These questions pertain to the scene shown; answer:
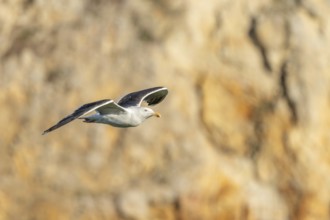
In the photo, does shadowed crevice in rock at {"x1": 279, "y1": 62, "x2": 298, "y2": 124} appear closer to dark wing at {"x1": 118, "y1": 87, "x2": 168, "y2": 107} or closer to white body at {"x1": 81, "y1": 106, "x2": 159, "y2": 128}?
dark wing at {"x1": 118, "y1": 87, "x2": 168, "y2": 107}

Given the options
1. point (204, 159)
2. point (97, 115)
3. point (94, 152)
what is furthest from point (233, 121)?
point (97, 115)

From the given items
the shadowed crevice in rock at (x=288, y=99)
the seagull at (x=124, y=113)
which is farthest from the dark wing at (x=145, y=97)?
A: the shadowed crevice in rock at (x=288, y=99)

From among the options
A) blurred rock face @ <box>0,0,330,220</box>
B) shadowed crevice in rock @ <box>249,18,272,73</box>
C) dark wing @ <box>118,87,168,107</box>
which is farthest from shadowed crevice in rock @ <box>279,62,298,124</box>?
dark wing @ <box>118,87,168,107</box>

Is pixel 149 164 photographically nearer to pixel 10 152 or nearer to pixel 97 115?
pixel 10 152

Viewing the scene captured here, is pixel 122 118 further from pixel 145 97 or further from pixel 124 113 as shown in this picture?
pixel 145 97

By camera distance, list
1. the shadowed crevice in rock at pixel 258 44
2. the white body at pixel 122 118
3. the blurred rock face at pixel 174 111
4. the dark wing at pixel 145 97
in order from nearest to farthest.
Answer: the white body at pixel 122 118 < the dark wing at pixel 145 97 < the blurred rock face at pixel 174 111 < the shadowed crevice in rock at pixel 258 44

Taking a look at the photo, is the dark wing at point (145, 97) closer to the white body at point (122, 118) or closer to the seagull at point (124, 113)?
the seagull at point (124, 113)
